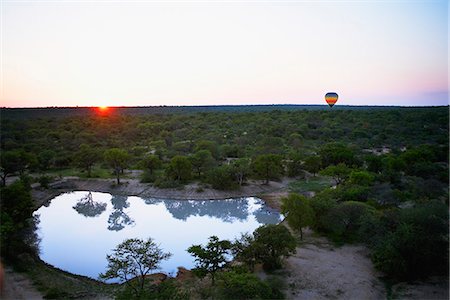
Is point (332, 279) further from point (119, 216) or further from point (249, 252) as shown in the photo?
point (119, 216)

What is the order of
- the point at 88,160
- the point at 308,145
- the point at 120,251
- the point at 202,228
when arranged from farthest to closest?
the point at 308,145
the point at 88,160
the point at 202,228
the point at 120,251

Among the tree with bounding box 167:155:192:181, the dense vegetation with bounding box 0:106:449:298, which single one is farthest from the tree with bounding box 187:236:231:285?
the tree with bounding box 167:155:192:181

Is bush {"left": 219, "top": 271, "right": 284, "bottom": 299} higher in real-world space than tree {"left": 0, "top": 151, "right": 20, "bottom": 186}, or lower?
lower

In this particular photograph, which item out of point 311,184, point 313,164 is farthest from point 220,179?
point 313,164

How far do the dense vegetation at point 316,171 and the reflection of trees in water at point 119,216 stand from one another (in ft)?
12.1

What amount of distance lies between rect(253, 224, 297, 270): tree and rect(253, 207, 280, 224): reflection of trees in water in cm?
872

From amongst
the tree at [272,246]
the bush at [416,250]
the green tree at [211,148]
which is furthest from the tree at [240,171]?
the bush at [416,250]

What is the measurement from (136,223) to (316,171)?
66.9ft

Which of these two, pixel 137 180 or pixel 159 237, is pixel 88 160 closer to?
pixel 137 180

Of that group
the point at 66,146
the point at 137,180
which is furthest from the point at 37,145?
the point at 137,180

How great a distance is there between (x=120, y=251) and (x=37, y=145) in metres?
43.2

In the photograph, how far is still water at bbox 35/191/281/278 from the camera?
2092cm

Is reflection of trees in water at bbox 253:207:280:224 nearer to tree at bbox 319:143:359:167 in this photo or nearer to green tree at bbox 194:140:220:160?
tree at bbox 319:143:359:167

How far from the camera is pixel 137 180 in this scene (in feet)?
118
